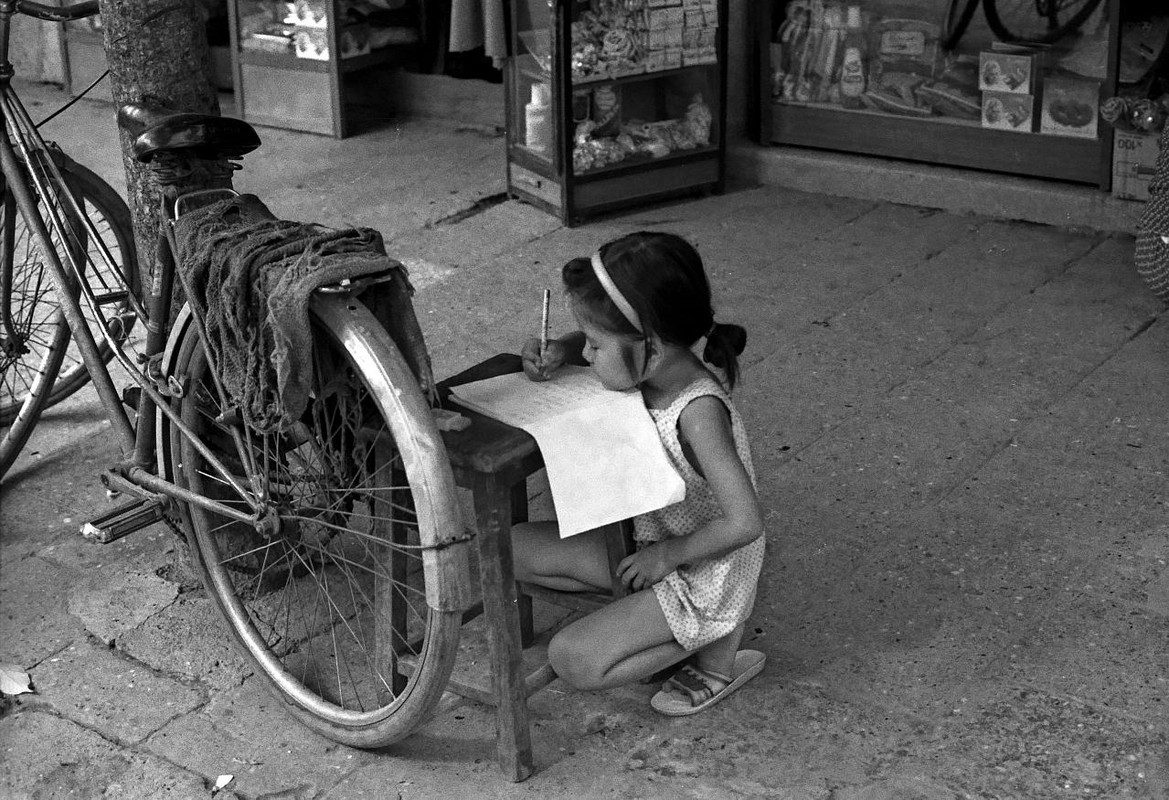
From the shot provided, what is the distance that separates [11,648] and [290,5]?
180 inches

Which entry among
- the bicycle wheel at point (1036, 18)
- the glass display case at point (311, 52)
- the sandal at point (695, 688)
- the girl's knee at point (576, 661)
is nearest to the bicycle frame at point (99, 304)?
the girl's knee at point (576, 661)

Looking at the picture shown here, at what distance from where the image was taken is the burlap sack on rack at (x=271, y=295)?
258 centimetres

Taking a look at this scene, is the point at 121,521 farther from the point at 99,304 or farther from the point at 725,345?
the point at 725,345

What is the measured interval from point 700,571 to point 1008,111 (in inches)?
137

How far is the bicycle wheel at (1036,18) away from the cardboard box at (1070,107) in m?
0.18

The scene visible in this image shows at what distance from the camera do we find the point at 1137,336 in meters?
4.59

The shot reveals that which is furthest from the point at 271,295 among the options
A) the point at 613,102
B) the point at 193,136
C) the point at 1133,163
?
the point at 1133,163

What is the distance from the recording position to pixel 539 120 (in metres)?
6.03

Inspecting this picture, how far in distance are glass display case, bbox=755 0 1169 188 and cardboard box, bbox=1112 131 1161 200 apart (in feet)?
0.15

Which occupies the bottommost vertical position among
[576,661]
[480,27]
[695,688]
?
[695,688]

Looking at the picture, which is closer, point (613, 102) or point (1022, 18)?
point (1022, 18)

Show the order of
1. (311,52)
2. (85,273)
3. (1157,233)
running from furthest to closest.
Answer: (311,52) → (1157,233) → (85,273)

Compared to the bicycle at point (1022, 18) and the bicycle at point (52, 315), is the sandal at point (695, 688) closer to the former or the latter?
the bicycle at point (52, 315)

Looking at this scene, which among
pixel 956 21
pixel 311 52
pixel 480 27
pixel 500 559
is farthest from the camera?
pixel 311 52
